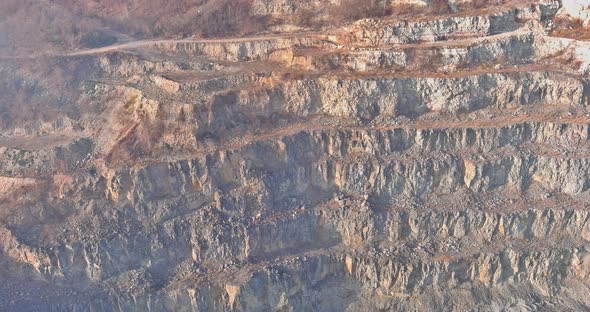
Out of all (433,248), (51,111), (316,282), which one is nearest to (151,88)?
(51,111)

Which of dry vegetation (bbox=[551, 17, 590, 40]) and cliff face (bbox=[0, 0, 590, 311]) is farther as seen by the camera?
dry vegetation (bbox=[551, 17, 590, 40])

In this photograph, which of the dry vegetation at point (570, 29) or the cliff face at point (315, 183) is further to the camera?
the dry vegetation at point (570, 29)

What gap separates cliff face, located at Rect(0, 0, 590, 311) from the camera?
94.3 feet

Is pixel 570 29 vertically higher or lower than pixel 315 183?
higher

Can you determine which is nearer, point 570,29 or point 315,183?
point 315,183

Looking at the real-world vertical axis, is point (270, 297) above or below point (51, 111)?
below

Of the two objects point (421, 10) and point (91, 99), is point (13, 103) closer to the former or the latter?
point (91, 99)

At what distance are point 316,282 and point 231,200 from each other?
6897mm

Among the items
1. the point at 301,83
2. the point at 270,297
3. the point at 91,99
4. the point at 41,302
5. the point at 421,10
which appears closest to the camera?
the point at 41,302

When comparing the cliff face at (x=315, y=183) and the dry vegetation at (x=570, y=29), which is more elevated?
the dry vegetation at (x=570, y=29)

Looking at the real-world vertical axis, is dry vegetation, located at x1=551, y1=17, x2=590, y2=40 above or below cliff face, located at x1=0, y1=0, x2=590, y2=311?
above

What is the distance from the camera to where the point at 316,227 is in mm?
30906

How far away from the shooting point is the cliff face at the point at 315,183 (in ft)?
94.3

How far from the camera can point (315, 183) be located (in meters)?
31.7
